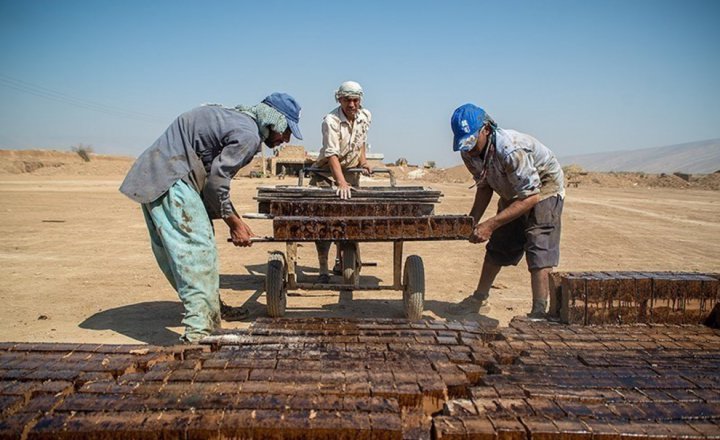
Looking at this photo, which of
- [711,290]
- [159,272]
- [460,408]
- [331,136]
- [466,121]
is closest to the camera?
[460,408]

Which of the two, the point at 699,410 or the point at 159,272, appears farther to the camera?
the point at 159,272

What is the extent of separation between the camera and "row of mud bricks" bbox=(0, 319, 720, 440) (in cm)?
227

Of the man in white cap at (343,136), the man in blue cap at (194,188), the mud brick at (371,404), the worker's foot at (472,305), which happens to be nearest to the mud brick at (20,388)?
the man in blue cap at (194,188)

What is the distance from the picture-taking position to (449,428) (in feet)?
7.41

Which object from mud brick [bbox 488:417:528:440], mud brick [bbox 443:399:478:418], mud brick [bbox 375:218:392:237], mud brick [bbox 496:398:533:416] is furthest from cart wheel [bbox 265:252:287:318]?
mud brick [bbox 488:417:528:440]

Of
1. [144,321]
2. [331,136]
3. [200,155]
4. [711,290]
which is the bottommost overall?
[144,321]

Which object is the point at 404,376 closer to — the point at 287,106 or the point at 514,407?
the point at 514,407

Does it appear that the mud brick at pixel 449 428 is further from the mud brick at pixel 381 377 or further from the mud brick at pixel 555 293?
the mud brick at pixel 555 293

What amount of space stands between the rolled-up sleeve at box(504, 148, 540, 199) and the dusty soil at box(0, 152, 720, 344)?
63.7 inches

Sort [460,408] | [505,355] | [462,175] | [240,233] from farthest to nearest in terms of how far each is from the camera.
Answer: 1. [462,175]
2. [240,233]
3. [505,355]
4. [460,408]

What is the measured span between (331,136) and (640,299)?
381 centimetres

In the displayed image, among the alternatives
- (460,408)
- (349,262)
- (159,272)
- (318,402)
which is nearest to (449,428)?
(460,408)

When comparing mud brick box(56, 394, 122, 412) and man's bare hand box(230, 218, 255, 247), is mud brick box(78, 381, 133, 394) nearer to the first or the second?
mud brick box(56, 394, 122, 412)

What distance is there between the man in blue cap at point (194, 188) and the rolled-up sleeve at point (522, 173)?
79.6 inches
